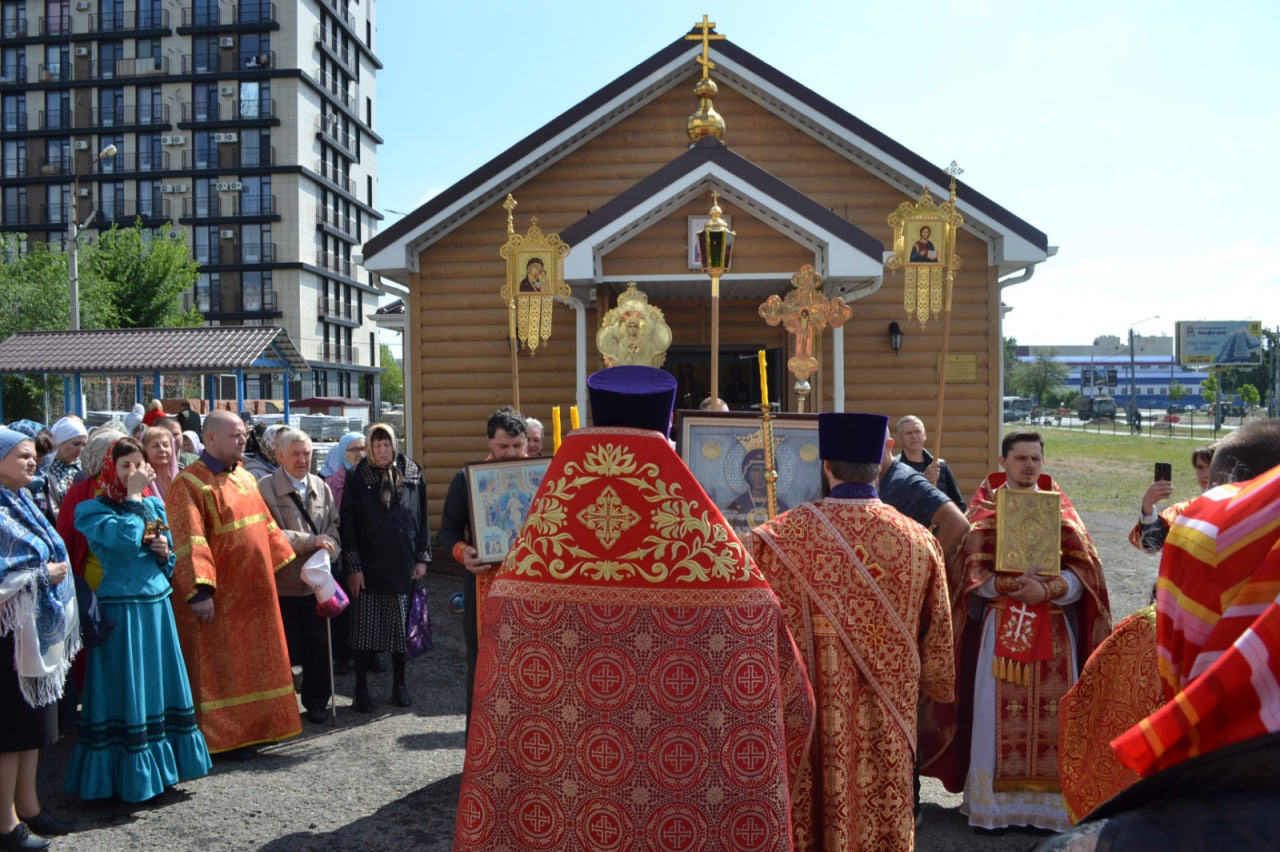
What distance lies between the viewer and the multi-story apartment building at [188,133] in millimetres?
54812

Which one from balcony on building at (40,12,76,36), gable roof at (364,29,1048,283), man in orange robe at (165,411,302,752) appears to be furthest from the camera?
balcony on building at (40,12,76,36)

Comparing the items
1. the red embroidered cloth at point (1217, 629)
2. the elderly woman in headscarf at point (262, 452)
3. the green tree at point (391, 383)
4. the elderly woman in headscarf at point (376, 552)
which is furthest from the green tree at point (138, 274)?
the green tree at point (391, 383)

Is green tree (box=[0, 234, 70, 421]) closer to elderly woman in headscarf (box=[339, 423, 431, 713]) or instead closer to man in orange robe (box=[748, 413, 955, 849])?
elderly woman in headscarf (box=[339, 423, 431, 713])

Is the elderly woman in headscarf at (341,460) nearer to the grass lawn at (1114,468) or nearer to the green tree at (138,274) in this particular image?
the grass lawn at (1114,468)

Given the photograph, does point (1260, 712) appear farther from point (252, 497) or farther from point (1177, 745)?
point (252, 497)

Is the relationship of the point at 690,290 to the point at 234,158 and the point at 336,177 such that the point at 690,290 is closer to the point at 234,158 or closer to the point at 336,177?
the point at 234,158

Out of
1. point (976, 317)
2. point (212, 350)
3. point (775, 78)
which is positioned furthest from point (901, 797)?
point (212, 350)

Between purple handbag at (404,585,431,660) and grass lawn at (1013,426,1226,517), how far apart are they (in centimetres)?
1213

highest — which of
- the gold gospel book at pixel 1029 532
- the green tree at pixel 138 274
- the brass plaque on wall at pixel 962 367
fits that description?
the green tree at pixel 138 274

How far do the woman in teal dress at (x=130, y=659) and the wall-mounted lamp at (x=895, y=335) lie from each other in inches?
345

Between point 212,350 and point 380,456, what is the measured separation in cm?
1523

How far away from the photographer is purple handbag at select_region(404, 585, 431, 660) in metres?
6.66

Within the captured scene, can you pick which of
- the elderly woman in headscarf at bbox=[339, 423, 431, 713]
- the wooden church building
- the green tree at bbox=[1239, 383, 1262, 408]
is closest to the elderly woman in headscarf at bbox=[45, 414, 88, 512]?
the elderly woman in headscarf at bbox=[339, 423, 431, 713]

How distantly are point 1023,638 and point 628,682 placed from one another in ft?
9.03
